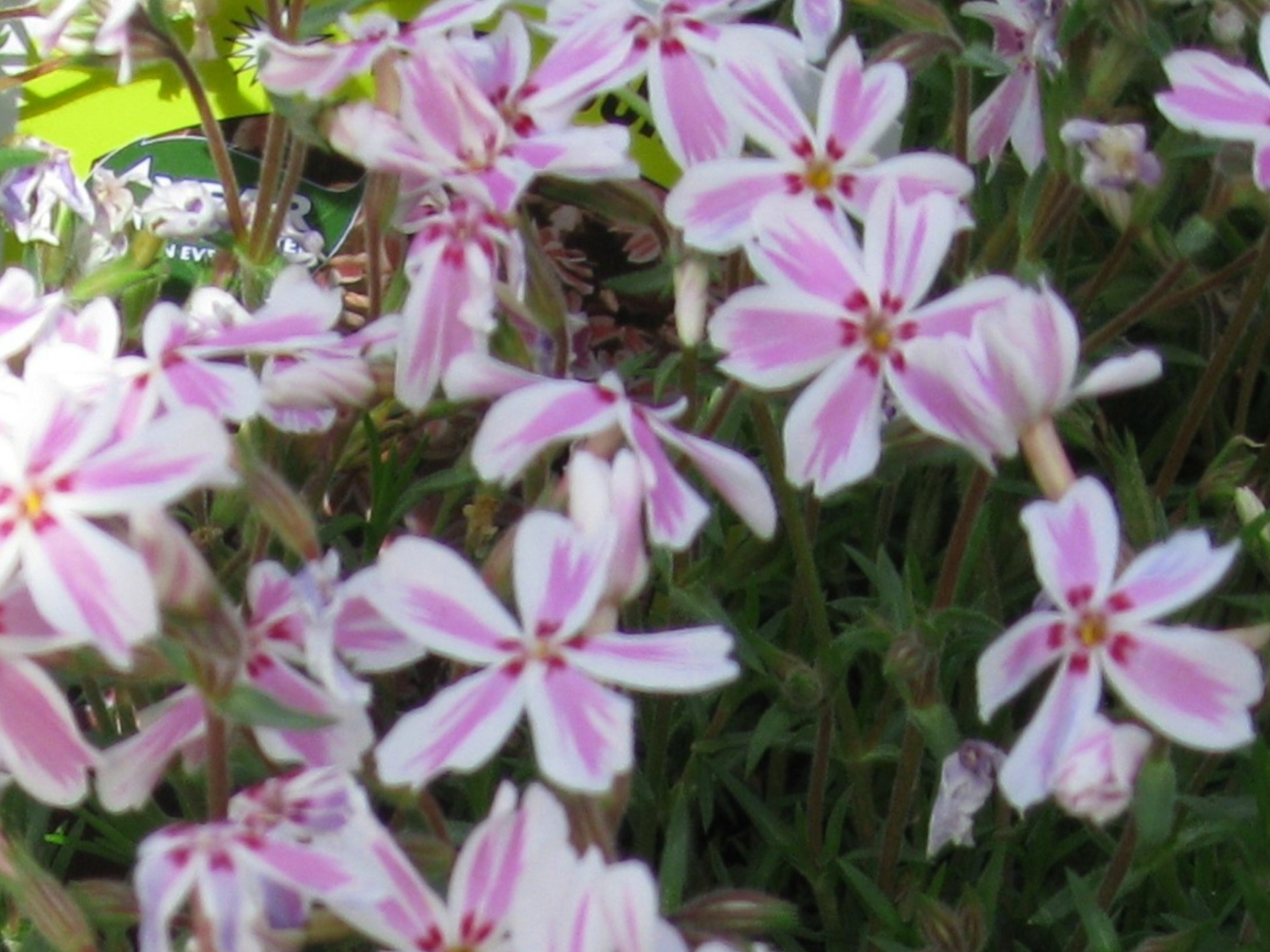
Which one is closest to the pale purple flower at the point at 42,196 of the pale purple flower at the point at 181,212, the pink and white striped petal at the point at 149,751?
the pale purple flower at the point at 181,212

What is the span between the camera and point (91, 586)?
1.59 ft

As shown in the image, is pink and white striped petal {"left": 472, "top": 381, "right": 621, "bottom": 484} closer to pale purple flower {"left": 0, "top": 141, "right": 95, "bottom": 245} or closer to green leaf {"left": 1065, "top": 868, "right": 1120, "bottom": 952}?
green leaf {"left": 1065, "top": 868, "right": 1120, "bottom": 952}

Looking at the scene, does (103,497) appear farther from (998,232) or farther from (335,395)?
(998,232)

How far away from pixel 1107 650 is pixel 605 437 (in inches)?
7.1

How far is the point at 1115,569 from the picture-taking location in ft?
1.99

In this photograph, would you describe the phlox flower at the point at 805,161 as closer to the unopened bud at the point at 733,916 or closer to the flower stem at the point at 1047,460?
the flower stem at the point at 1047,460

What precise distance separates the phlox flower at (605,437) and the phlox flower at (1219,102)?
0.26m

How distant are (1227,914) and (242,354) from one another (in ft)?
1.79

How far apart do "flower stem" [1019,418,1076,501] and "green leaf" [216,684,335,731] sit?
0.26 metres

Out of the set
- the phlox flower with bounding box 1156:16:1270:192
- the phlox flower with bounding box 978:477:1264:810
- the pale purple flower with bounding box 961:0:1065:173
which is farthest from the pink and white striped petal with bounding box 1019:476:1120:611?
the pale purple flower with bounding box 961:0:1065:173

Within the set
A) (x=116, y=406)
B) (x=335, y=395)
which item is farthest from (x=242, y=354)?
(x=116, y=406)

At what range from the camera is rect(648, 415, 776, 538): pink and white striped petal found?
60 cm

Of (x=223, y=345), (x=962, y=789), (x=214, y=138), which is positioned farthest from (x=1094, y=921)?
(x=214, y=138)

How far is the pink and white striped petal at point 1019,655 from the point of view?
0.58m
